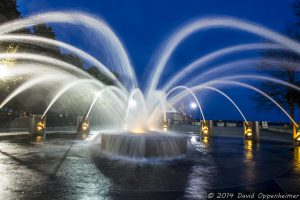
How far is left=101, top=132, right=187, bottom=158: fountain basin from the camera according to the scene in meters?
15.0

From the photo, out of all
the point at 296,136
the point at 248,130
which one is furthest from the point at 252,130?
the point at 296,136

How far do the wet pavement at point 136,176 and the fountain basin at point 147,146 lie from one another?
37.1 inches

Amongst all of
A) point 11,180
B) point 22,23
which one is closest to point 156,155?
point 11,180

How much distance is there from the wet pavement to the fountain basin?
0.94m

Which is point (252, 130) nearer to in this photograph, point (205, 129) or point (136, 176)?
point (205, 129)

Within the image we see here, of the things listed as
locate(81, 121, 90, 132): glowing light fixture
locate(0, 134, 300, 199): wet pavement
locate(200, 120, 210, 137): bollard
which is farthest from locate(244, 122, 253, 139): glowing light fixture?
locate(81, 121, 90, 132): glowing light fixture

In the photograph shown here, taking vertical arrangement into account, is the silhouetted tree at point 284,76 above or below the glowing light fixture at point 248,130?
above

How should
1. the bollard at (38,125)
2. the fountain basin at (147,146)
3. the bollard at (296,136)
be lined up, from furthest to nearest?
the bollard at (38,125) → the bollard at (296,136) → the fountain basin at (147,146)

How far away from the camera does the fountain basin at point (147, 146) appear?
15.0 m

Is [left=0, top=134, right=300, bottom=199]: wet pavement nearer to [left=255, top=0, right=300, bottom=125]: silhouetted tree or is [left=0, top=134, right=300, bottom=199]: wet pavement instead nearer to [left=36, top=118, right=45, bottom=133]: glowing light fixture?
[left=36, top=118, right=45, bottom=133]: glowing light fixture

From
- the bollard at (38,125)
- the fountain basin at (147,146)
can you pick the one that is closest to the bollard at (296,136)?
the fountain basin at (147,146)

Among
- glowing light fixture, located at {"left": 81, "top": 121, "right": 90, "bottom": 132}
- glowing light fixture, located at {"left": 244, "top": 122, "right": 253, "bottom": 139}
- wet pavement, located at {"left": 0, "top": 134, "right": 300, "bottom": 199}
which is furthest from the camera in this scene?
glowing light fixture, located at {"left": 81, "top": 121, "right": 90, "bottom": 132}

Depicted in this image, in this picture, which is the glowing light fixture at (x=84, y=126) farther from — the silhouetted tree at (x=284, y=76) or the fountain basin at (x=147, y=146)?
the silhouetted tree at (x=284, y=76)

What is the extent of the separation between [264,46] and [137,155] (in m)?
35.3
